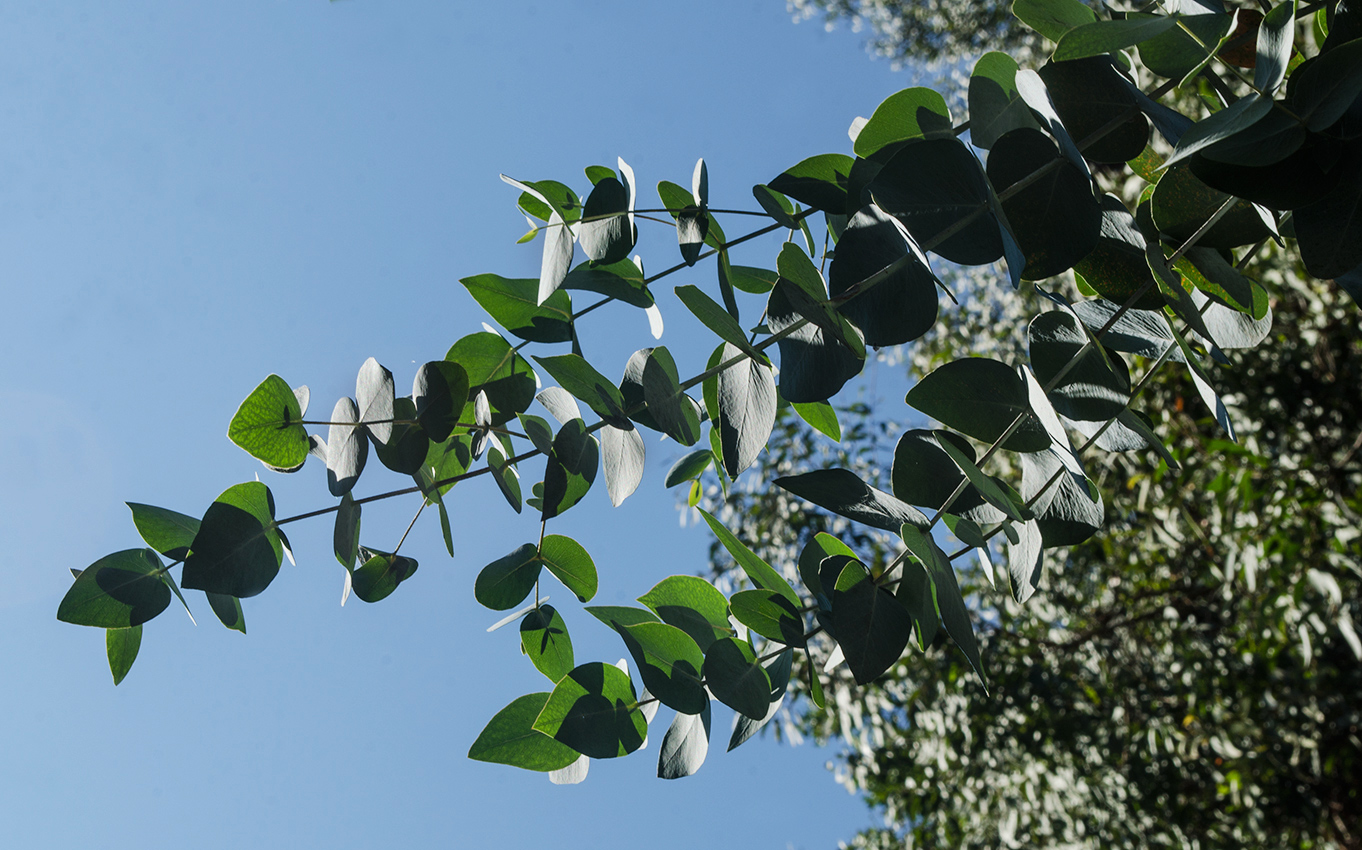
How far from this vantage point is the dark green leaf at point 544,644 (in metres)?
0.47

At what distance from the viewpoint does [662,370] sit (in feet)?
1.29

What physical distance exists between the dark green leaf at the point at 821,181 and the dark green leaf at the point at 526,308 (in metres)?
0.15

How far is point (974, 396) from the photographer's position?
371 mm

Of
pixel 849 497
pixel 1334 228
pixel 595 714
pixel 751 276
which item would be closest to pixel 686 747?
pixel 595 714

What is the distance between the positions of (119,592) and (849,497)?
366 mm

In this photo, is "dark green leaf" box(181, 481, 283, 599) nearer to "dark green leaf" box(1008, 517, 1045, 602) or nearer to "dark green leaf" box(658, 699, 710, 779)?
"dark green leaf" box(658, 699, 710, 779)

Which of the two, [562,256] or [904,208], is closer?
[904,208]

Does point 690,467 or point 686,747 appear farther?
point 690,467

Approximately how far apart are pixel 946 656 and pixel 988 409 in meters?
2.19

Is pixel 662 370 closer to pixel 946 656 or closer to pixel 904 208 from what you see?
pixel 904 208

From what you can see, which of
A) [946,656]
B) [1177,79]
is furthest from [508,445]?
[946,656]

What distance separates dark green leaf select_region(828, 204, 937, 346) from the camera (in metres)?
0.33

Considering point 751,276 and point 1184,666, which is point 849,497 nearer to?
point 751,276

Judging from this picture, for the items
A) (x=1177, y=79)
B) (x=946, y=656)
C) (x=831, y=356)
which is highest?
(x=946, y=656)
